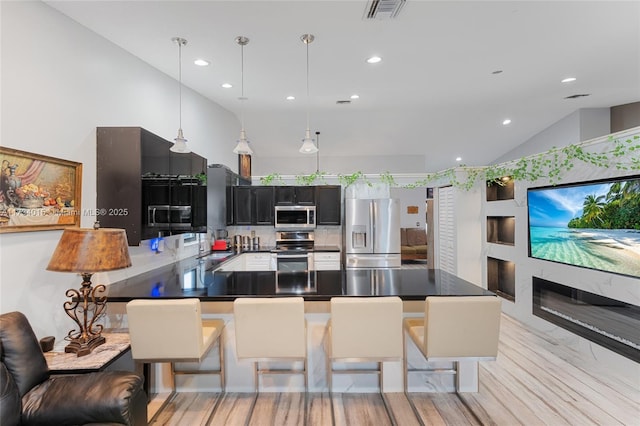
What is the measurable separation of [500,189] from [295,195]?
333cm

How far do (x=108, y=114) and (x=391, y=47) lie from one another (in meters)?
2.74

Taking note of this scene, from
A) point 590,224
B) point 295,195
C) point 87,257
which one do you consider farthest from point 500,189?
point 87,257

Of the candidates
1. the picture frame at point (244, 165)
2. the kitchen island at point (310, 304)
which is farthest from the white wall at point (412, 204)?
the kitchen island at point (310, 304)

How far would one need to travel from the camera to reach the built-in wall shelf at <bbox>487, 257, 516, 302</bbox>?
14.5ft

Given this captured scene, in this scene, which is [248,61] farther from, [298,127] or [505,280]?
[505,280]

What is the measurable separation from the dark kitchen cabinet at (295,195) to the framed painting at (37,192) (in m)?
3.23

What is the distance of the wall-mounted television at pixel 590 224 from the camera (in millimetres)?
2693

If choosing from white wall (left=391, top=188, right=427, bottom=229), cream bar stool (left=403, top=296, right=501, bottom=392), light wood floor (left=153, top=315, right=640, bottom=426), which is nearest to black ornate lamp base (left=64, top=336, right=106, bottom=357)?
light wood floor (left=153, top=315, right=640, bottom=426)

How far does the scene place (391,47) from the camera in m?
3.04

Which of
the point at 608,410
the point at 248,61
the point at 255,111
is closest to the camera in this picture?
the point at 608,410

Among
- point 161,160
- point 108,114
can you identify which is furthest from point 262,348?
point 108,114

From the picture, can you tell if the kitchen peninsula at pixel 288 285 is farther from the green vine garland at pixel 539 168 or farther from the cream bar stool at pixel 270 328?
the green vine garland at pixel 539 168

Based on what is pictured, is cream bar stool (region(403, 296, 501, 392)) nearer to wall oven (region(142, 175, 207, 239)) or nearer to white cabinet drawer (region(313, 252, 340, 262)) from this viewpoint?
wall oven (region(142, 175, 207, 239))

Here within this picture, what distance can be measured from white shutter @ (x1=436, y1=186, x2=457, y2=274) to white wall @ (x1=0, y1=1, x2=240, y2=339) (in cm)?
460
